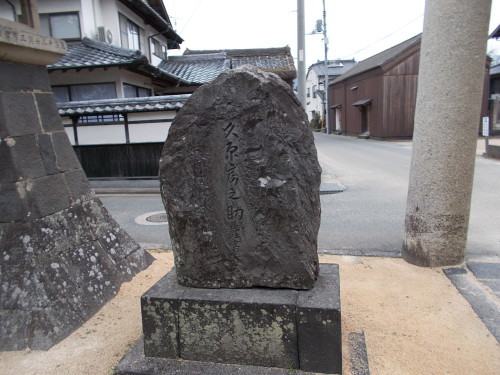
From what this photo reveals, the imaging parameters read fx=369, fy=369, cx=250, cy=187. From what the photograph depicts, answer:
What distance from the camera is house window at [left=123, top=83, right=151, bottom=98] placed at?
12.1 meters

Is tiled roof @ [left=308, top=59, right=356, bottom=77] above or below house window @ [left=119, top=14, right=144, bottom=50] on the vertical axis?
above

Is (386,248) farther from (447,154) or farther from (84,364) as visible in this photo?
(84,364)

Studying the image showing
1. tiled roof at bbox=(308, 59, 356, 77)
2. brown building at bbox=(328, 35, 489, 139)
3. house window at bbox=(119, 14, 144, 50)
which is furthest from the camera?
tiled roof at bbox=(308, 59, 356, 77)

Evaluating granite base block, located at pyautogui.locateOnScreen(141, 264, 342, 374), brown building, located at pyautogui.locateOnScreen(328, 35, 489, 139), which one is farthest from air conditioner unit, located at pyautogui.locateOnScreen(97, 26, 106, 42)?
brown building, located at pyautogui.locateOnScreen(328, 35, 489, 139)

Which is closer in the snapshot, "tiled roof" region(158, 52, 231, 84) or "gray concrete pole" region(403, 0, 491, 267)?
"gray concrete pole" region(403, 0, 491, 267)

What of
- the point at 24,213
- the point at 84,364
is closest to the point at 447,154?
the point at 84,364

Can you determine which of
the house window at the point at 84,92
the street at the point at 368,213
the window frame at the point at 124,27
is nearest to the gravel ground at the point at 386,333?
the street at the point at 368,213

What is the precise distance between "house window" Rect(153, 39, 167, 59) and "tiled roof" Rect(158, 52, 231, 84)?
12.5 inches

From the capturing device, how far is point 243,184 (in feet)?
8.21

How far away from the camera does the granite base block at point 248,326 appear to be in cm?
231

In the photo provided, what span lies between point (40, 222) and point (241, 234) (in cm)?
203

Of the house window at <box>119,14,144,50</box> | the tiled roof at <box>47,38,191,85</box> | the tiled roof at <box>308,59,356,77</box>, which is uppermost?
the tiled roof at <box>308,59,356,77</box>

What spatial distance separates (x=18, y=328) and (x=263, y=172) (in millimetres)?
2382

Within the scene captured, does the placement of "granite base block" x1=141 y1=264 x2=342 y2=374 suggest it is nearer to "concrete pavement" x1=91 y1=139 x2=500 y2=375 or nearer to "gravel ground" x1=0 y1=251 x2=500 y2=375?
"gravel ground" x1=0 y1=251 x2=500 y2=375
